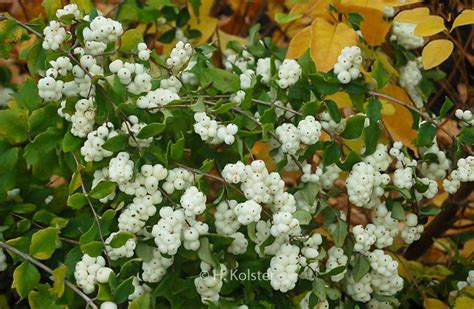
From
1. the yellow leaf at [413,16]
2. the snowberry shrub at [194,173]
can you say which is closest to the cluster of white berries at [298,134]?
the snowberry shrub at [194,173]

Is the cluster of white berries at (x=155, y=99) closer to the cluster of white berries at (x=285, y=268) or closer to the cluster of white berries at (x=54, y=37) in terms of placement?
the cluster of white berries at (x=54, y=37)

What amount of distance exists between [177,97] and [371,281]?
38 cm

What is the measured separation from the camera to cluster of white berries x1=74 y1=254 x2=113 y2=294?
0.96 m

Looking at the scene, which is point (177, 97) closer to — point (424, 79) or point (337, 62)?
point (337, 62)

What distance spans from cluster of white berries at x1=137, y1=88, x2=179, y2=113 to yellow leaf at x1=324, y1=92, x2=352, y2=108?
269 mm

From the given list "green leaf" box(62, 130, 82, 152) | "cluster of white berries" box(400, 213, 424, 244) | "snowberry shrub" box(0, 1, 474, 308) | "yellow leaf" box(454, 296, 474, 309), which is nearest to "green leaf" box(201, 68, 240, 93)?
"snowberry shrub" box(0, 1, 474, 308)

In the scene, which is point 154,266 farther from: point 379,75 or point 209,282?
Result: point 379,75

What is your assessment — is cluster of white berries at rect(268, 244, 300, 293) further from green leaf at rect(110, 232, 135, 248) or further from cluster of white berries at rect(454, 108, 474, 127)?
cluster of white berries at rect(454, 108, 474, 127)

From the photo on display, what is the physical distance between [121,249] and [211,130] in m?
0.18

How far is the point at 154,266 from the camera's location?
3.29 feet

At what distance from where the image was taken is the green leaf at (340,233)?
106cm

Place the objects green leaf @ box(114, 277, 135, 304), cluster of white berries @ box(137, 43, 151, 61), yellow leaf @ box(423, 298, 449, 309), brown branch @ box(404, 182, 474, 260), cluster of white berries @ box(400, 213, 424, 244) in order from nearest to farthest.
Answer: green leaf @ box(114, 277, 135, 304), cluster of white berries @ box(137, 43, 151, 61), cluster of white berries @ box(400, 213, 424, 244), yellow leaf @ box(423, 298, 449, 309), brown branch @ box(404, 182, 474, 260)

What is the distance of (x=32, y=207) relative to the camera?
1115 mm

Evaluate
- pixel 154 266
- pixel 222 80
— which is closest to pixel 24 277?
pixel 154 266
